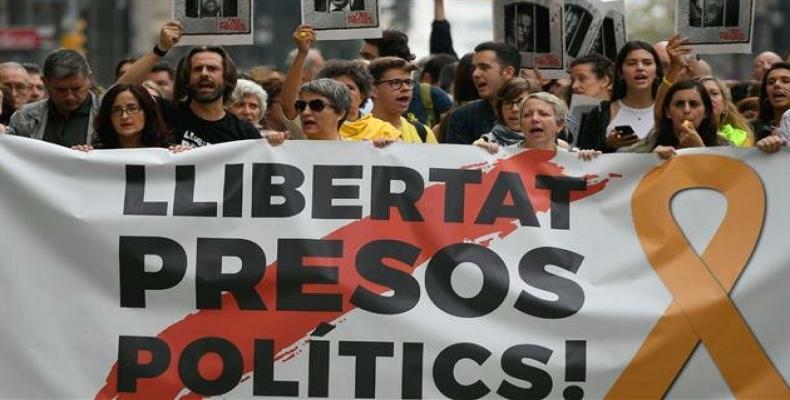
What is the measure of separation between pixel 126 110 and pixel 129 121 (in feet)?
0.17

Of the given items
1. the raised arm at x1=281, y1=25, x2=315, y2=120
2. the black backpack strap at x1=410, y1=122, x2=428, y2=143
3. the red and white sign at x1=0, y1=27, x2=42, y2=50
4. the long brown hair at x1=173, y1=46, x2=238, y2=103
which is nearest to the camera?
the raised arm at x1=281, y1=25, x2=315, y2=120

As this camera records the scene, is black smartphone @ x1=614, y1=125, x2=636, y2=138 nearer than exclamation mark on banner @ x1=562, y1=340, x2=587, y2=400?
No

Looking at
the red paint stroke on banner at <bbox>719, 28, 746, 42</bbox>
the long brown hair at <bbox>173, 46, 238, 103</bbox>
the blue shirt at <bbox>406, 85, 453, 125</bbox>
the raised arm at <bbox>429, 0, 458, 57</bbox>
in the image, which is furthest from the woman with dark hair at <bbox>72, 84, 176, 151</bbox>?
the raised arm at <bbox>429, 0, 458, 57</bbox>

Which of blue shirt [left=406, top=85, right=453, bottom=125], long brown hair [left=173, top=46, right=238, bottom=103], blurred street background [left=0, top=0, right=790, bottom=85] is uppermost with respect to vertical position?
long brown hair [left=173, top=46, right=238, bottom=103]

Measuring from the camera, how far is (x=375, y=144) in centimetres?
966

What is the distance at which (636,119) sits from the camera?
38.4ft

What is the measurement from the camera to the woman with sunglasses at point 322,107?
395 inches

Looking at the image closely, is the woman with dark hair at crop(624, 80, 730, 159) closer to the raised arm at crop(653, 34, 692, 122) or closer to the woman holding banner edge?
the woman holding banner edge

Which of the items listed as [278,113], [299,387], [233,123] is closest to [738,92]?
[278,113]

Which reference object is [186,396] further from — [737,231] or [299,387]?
[737,231]

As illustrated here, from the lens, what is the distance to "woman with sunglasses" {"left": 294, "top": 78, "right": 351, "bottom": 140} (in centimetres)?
1002

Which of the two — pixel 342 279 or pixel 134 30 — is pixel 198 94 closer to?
pixel 342 279

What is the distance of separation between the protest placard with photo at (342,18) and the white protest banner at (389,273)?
1556mm

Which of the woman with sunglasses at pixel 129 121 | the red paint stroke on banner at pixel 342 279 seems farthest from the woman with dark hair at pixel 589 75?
the woman with sunglasses at pixel 129 121
